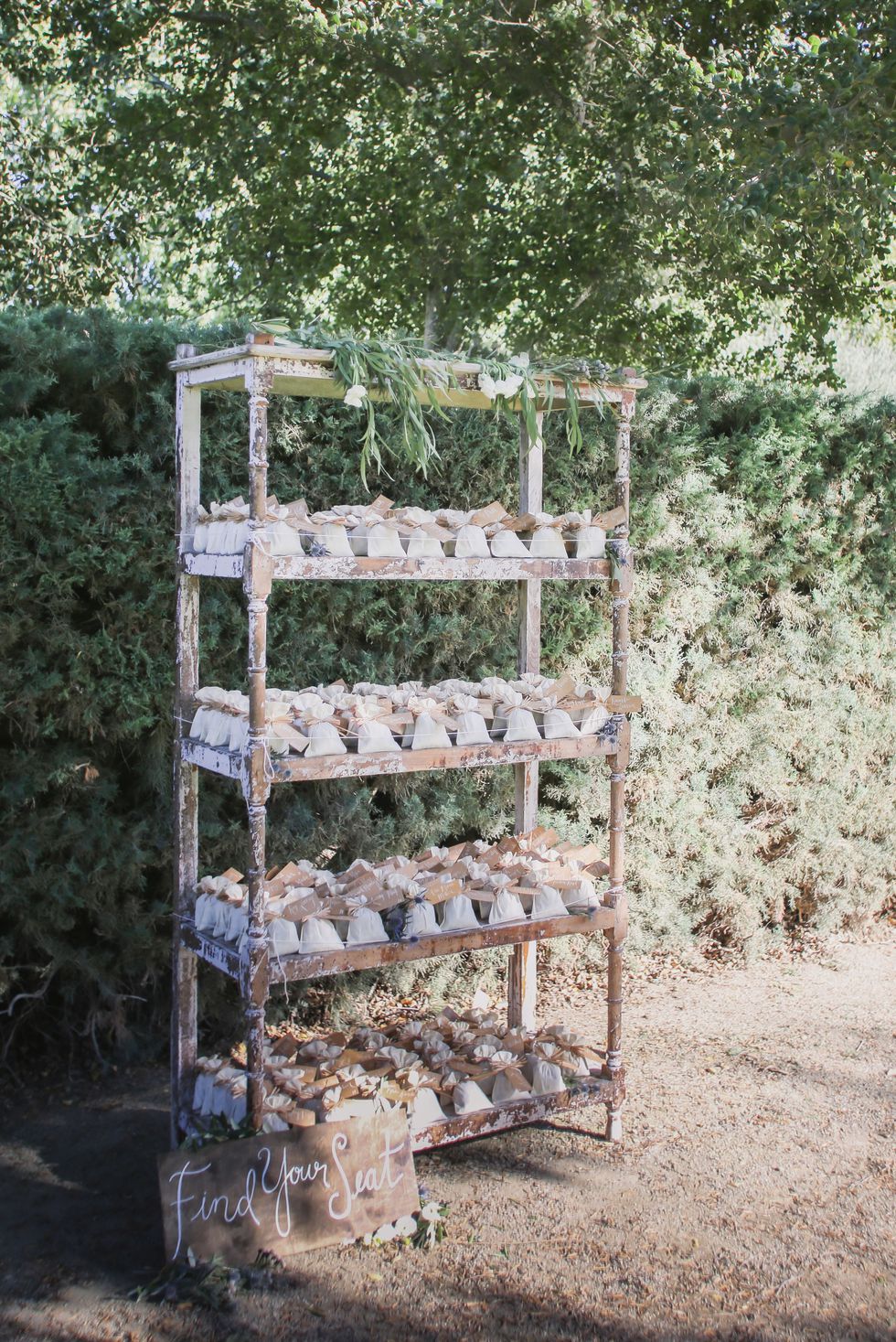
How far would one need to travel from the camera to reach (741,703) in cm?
524

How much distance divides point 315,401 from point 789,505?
7.75 ft

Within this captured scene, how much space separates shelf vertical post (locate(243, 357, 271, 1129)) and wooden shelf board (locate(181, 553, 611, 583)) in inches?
2.7

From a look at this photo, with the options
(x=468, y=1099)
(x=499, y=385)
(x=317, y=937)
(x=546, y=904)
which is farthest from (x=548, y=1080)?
(x=499, y=385)

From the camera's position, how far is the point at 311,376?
288 centimetres

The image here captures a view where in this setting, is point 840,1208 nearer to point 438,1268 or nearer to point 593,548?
point 438,1268

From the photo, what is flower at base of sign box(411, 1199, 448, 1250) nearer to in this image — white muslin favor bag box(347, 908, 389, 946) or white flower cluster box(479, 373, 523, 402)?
white muslin favor bag box(347, 908, 389, 946)

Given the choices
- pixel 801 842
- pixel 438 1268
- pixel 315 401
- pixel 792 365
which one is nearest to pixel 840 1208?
pixel 438 1268

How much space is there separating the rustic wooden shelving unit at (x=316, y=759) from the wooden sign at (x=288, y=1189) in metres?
0.20

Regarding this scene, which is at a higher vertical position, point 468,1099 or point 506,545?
point 506,545

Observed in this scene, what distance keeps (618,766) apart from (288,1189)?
149 centimetres

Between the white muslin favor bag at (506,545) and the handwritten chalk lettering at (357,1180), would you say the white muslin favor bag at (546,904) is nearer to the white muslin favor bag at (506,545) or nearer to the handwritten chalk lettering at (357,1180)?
the handwritten chalk lettering at (357,1180)

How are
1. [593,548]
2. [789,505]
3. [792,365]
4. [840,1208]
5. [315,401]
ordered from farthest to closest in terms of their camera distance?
[792,365]
[789,505]
[315,401]
[593,548]
[840,1208]

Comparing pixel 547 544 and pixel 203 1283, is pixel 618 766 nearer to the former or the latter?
pixel 547 544

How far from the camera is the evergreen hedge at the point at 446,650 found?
356cm
